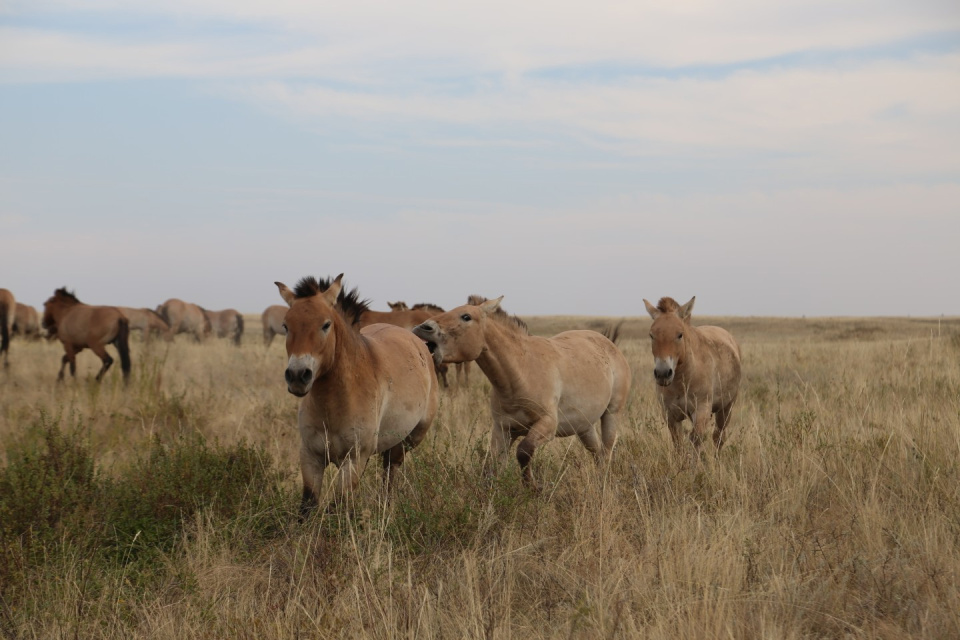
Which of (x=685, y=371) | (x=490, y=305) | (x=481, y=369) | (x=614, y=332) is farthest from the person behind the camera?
(x=614, y=332)

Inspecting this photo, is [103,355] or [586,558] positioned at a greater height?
[103,355]

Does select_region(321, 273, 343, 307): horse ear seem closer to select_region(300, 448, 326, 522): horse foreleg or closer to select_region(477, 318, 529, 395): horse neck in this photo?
select_region(300, 448, 326, 522): horse foreleg

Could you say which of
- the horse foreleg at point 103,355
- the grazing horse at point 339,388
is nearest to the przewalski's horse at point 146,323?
the horse foreleg at point 103,355

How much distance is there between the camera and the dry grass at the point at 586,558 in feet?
12.6

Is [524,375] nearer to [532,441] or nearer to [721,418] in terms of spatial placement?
[532,441]

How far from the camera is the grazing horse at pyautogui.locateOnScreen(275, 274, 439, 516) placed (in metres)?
5.27

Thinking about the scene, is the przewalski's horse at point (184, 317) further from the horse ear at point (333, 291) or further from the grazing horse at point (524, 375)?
the horse ear at point (333, 291)

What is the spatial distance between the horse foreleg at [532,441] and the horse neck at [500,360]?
410 millimetres

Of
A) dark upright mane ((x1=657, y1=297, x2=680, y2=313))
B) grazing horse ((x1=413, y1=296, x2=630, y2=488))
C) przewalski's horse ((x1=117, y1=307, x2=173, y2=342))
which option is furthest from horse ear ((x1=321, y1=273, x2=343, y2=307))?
przewalski's horse ((x1=117, y1=307, x2=173, y2=342))

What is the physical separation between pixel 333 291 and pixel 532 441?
2.16 meters

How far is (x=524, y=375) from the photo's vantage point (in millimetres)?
6992

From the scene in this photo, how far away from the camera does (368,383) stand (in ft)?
19.1

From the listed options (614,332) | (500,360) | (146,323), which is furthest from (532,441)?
(146,323)

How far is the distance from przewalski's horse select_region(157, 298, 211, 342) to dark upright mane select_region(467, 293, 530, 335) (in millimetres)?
32790
